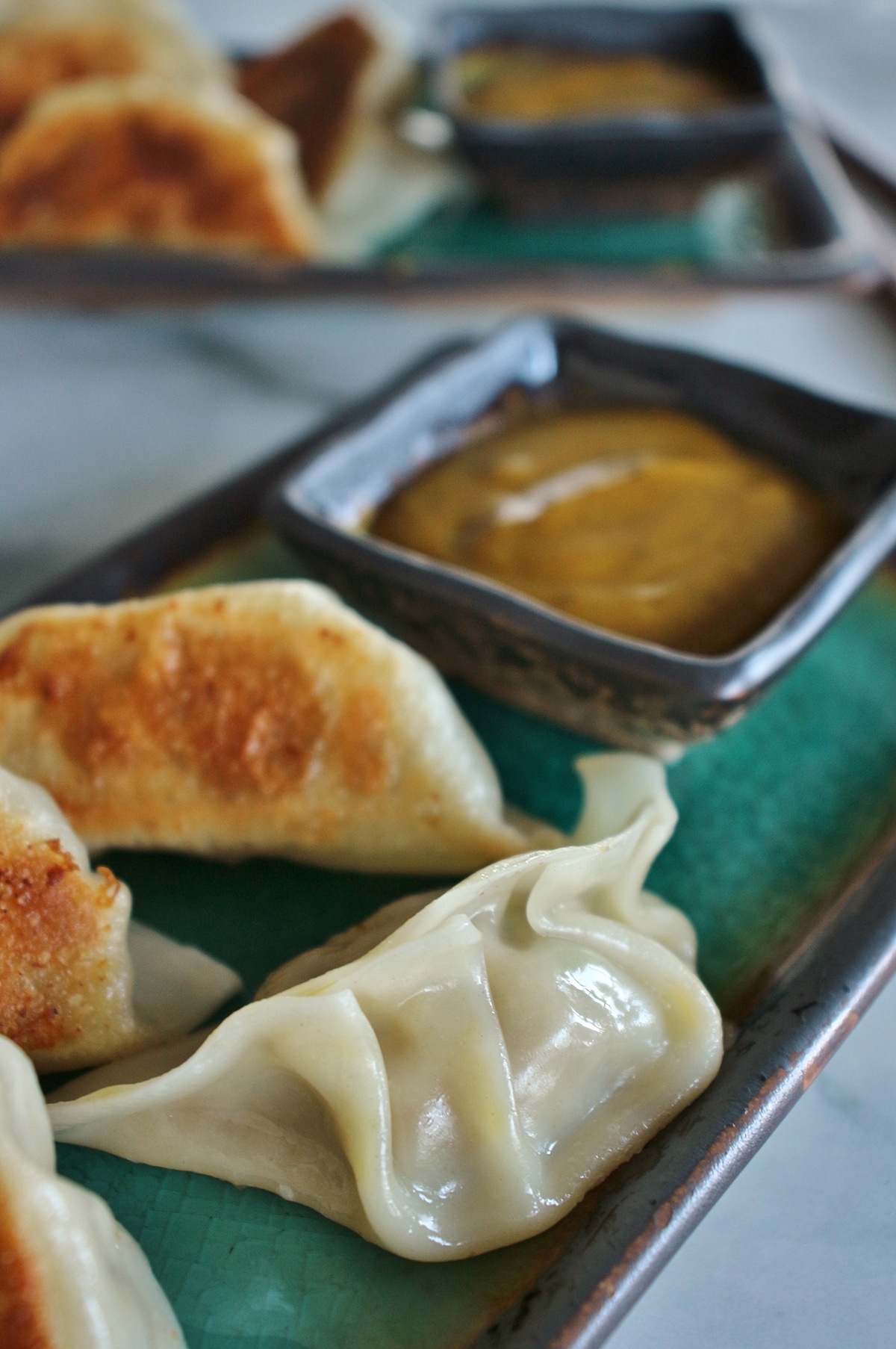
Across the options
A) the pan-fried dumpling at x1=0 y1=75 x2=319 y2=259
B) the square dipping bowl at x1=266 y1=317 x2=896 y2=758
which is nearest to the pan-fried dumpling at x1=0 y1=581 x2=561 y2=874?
the square dipping bowl at x1=266 y1=317 x2=896 y2=758

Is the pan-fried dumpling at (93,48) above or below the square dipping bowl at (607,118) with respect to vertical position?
below

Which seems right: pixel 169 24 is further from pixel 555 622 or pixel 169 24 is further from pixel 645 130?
pixel 555 622

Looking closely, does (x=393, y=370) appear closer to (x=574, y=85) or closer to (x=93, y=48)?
(x=574, y=85)

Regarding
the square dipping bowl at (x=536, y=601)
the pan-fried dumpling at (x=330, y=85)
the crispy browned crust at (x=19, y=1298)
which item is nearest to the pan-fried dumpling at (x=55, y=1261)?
the crispy browned crust at (x=19, y=1298)

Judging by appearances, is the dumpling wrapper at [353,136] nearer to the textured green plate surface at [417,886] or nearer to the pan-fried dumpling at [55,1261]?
the textured green plate surface at [417,886]

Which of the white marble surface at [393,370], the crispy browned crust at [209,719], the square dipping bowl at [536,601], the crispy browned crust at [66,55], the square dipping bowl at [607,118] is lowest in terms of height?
the white marble surface at [393,370]

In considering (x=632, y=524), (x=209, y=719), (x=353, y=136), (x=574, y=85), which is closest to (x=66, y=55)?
(x=353, y=136)

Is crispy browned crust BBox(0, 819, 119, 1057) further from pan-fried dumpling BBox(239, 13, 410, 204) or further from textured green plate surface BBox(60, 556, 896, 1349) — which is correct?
pan-fried dumpling BBox(239, 13, 410, 204)
